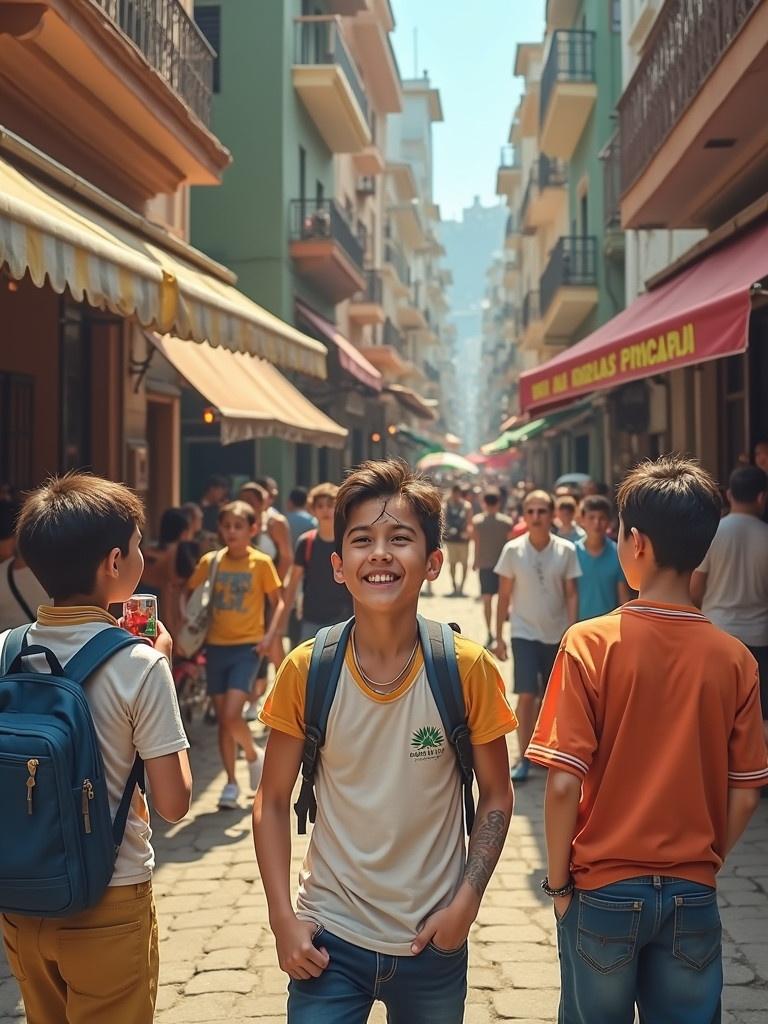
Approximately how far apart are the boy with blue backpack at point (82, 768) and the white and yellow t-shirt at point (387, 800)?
0.31 m

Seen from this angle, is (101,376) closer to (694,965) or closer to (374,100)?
(694,965)

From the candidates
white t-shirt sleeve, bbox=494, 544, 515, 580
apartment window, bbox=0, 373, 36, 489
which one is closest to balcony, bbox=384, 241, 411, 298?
apartment window, bbox=0, 373, 36, 489

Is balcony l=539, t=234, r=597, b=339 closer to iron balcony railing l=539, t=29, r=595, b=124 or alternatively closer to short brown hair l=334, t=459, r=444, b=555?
iron balcony railing l=539, t=29, r=595, b=124

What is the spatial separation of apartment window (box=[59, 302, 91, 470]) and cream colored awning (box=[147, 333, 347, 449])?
0.66 meters

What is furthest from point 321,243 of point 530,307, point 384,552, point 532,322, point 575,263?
point 384,552

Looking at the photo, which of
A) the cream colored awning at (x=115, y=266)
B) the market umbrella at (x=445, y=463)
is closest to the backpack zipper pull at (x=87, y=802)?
the cream colored awning at (x=115, y=266)

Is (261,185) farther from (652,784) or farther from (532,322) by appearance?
(652,784)

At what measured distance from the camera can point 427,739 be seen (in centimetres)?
261

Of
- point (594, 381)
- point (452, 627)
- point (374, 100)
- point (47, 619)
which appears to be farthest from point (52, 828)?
point (374, 100)

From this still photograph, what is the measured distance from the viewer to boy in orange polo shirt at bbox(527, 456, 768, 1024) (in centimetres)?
262

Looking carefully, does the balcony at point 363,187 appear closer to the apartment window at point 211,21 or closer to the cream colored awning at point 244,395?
the apartment window at point 211,21

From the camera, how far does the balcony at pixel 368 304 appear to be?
96.7 ft

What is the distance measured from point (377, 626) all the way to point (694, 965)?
39.3 inches

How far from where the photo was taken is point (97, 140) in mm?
10484
